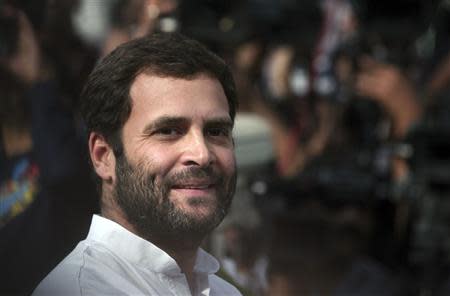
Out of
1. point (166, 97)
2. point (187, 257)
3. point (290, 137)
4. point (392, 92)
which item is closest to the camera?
point (166, 97)

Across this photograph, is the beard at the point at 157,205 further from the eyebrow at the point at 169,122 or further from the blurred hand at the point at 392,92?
the blurred hand at the point at 392,92

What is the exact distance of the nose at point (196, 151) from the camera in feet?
3.30

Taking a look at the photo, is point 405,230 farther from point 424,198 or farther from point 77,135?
point 77,135

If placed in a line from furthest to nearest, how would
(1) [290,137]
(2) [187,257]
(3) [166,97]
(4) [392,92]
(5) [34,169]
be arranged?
(4) [392,92]
(1) [290,137]
(5) [34,169]
(2) [187,257]
(3) [166,97]

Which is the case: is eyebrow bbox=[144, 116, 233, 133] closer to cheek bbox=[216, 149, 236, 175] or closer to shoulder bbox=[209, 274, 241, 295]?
cheek bbox=[216, 149, 236, 175]

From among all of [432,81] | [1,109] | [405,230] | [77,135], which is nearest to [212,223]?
[77,135]

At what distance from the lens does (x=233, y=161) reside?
107 centimetres

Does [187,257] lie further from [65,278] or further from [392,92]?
[392,92]

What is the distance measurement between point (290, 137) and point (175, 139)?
5.53 ft

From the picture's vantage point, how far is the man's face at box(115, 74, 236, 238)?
0.99 m

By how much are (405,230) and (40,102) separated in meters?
2.57

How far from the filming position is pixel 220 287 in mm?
1188

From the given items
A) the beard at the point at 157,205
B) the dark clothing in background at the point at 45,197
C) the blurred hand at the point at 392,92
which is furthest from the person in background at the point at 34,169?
the blurred hand at the point at 392,92

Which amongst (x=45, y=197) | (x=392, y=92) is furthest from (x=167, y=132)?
(x=392, y=92)
